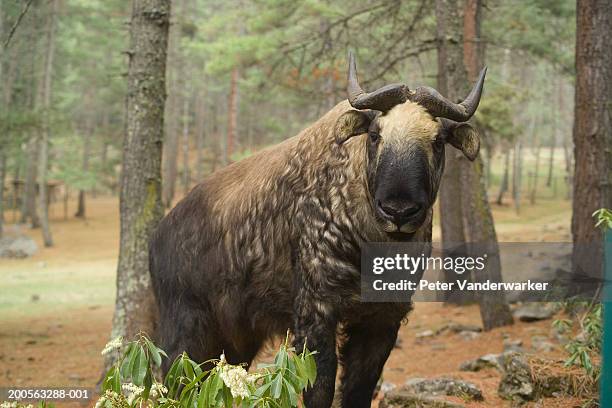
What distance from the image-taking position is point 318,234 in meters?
4.20

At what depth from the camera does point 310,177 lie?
441 cm

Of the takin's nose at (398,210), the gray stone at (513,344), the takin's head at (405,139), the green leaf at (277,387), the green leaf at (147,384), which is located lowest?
the gray stone at (513,344)

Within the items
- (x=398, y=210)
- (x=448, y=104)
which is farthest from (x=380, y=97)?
(x=398, y=210)

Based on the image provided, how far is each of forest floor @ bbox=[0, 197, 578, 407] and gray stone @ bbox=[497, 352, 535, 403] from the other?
4.2 inches

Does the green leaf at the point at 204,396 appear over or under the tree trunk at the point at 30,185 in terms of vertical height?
over

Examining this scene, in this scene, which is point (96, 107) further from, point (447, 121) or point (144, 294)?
point (447, 121)

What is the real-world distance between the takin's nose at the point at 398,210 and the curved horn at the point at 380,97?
65 cm

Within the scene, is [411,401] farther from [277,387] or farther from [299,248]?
[277,387]

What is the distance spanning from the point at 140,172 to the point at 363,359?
3.47 metres

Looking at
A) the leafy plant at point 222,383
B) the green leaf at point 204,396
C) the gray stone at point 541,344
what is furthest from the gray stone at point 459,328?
the green leaf at point 204,396

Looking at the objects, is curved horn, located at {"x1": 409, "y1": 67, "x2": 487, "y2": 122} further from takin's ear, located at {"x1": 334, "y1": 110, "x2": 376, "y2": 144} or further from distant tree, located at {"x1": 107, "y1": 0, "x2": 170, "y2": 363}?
distant tree, located at {"x1": 107, "y1": 0, "x2": 170, "y2": 363}

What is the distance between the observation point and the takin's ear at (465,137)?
407cm

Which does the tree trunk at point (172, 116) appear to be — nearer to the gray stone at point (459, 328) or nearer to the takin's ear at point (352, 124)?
the gray stone at point (459, 328)

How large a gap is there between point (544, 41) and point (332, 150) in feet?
44.3
